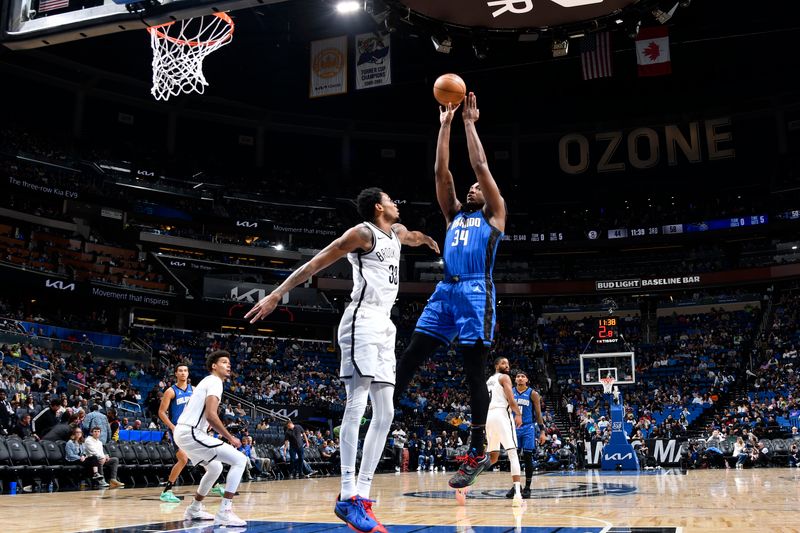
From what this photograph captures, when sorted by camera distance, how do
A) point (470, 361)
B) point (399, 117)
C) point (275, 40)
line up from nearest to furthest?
point (470, 361), point (275, 40), point (399, 117)

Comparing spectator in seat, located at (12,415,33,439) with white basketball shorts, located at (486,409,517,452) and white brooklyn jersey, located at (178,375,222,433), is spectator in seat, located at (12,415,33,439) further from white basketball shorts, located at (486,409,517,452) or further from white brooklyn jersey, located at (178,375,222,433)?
white basketball shorts, located at (486,409,517,452)

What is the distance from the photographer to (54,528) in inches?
215

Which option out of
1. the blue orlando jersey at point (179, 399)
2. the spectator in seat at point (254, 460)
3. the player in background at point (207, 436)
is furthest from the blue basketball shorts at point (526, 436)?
the spectator in seat at point (254, 460)

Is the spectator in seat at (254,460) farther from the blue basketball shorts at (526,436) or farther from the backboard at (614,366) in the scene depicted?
the backboard at (614,366)

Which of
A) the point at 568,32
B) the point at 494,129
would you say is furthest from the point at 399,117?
the point at 568,32

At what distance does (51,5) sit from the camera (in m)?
6.94

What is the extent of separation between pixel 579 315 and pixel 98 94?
25246 millimetres

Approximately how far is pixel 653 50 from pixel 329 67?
10668 millimetres

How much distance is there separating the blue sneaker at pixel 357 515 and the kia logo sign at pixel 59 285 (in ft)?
82.8

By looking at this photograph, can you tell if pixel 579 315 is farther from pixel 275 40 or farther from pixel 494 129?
pixel 275 40

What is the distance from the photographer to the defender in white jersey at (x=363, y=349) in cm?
438

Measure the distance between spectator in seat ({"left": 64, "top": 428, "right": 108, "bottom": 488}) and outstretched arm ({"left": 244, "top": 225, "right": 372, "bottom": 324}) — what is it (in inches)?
388

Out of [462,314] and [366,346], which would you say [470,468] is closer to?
[462,314]

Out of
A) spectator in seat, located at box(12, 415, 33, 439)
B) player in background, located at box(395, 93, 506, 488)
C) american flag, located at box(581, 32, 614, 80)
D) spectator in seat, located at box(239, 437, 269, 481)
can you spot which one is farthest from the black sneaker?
american flag, located at box(581, 32, 614, 80)
